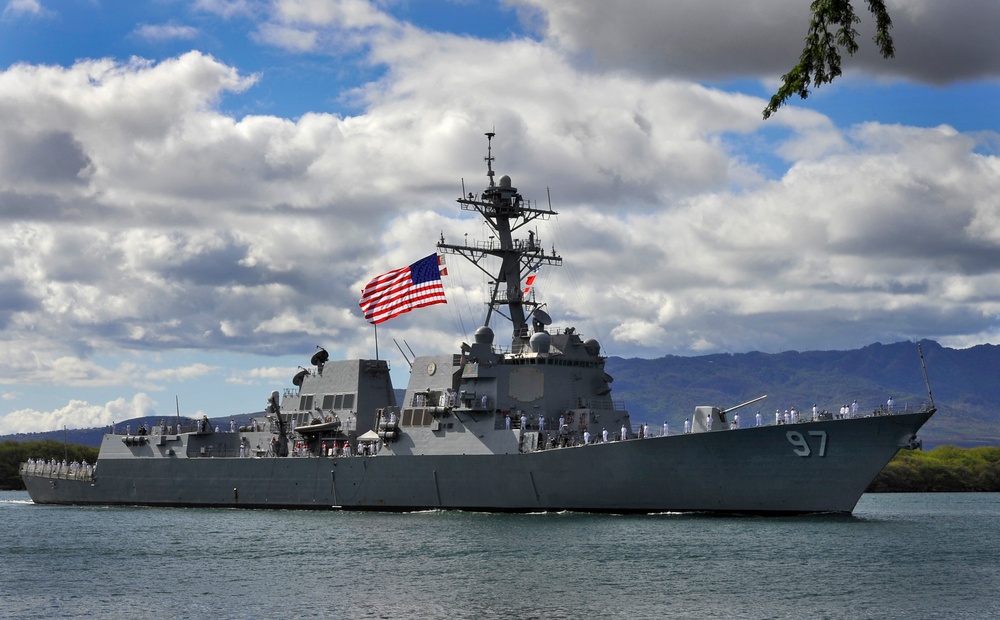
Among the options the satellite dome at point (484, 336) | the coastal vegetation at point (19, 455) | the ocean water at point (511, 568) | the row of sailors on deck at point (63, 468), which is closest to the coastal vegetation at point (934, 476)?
the ocean water at point (511, 568)

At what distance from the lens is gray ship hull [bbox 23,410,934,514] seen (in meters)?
33.8

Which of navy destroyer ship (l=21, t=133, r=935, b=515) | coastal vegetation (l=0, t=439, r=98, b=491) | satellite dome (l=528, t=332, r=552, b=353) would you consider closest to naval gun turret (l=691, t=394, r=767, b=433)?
navy destroyer ship (l=21, t=133, r=935, b=515)

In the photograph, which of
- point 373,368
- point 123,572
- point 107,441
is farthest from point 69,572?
point 107,441

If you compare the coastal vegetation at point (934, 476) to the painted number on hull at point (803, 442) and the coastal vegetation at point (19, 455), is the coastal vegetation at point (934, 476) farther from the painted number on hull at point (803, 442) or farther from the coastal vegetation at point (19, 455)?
the coastal vegetation at point (19, 455)

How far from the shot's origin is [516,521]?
36094 mm

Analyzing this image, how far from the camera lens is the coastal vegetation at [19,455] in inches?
3546

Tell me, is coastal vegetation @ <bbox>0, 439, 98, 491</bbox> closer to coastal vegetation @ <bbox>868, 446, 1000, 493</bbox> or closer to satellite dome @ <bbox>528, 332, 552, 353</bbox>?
satellite dome @ <bbox>528, 332, 552, 353</bbox>

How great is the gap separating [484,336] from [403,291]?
3.44m

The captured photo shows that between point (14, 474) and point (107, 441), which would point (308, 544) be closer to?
point (107, 441)

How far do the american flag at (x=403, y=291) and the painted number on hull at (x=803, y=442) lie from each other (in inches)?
534

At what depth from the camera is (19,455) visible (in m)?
90.2

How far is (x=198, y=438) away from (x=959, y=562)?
3261 centimetres

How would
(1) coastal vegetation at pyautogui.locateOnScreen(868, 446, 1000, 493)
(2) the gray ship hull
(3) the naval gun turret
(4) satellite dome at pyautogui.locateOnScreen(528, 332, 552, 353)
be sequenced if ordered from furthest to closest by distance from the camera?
(1) coastal vegetation at pyautogui.locateOnScreen(868, 446, 1000, 493), (4) satellite dome at pyautogui.locateOnScreen(528, 332, 552, 353), (3) the naval gun turret, (2) the gray ship hull

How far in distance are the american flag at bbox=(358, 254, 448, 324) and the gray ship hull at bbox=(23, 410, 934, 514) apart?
5.42m
